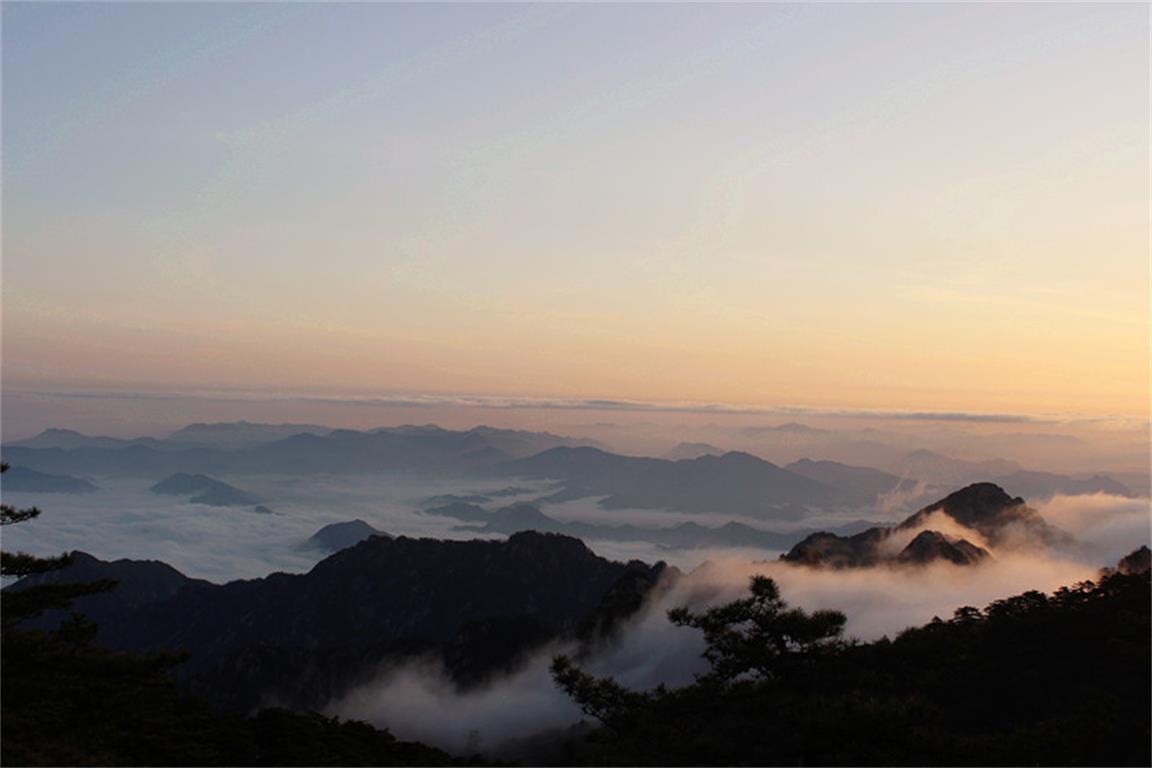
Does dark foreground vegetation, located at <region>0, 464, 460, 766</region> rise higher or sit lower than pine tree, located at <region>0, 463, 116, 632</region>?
lower

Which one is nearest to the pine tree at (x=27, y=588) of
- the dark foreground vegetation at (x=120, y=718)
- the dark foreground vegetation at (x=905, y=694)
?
the dark foreground vegetation at (x=120, y=718)

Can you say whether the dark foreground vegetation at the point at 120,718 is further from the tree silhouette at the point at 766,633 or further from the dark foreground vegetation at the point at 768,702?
the tree silhouette at the point at 766,633

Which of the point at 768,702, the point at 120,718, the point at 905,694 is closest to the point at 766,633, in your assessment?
the point at 768,702

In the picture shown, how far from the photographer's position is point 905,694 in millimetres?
38375

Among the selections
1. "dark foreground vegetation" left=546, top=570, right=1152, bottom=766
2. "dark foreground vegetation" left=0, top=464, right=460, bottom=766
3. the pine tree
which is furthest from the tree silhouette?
the pine tree

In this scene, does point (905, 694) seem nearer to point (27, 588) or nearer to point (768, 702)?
point (768, 702)

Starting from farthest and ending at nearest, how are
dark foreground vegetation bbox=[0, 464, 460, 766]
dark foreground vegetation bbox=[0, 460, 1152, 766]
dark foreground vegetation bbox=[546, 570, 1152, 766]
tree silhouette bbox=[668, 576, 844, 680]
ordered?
tree silhouette bbox=[668, 576, 844, 680]
dark foreground vegetation bbox=[0, 464, 460, 766]
dark foreground vegetation bbox=[0, 460, 1152, 766]
dark foreground vegetation bbox=[546, 570, 1152, 766]

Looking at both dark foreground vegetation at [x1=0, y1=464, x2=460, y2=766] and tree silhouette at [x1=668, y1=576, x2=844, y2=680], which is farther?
tree silhouette at [x1=668, y1=576, x2=844, y2=680]

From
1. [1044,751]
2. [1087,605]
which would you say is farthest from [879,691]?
[1087,605]

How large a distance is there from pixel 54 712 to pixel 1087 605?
166 feet

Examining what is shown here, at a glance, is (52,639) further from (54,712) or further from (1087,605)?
(1087,605)

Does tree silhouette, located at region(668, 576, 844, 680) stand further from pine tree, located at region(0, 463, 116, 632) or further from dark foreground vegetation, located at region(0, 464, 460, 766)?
pine tree, located at region(0, 463, 116, 632)

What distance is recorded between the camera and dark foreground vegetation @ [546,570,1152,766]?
1206 inches

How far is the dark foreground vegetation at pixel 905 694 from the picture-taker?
30.6 meters
